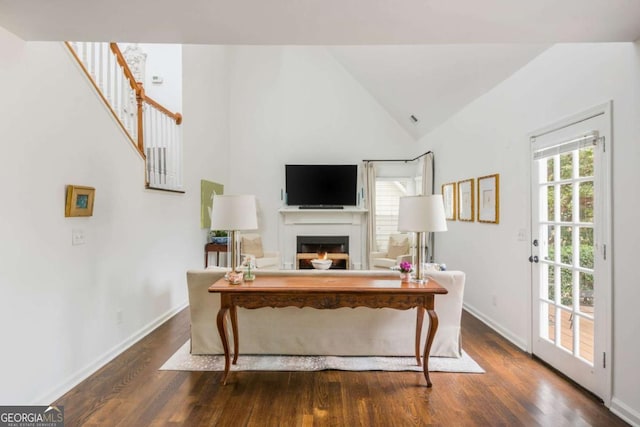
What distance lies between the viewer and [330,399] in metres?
2.48

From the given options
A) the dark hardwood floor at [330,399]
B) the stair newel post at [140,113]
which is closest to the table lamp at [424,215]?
the dark hardwood floor at [330,399]

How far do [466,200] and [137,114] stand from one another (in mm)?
4204

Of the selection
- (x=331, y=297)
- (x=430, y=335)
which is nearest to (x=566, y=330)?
(x=430, y=335)

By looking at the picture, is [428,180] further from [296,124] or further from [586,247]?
[586,247]

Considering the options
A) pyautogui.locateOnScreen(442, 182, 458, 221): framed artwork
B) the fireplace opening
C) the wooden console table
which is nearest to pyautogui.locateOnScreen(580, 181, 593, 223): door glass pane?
the wooden console table

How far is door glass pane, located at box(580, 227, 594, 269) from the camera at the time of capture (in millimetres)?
2566

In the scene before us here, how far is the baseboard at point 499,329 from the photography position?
11.0 feet

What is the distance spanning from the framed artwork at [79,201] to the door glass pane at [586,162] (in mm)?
3836

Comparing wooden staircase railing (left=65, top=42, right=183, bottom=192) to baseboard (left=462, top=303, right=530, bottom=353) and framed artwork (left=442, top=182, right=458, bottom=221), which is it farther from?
baseboard (left=462, top=303, right=530, bottom=353)

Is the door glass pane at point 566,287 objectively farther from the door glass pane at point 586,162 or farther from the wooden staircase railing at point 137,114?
the wooden staircase railing at point 137,114

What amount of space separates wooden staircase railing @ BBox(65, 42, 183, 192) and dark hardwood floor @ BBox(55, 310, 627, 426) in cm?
212

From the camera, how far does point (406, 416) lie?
2281 mm

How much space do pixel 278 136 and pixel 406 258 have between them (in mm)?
3685

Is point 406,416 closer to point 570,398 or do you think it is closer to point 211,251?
point 570,398
